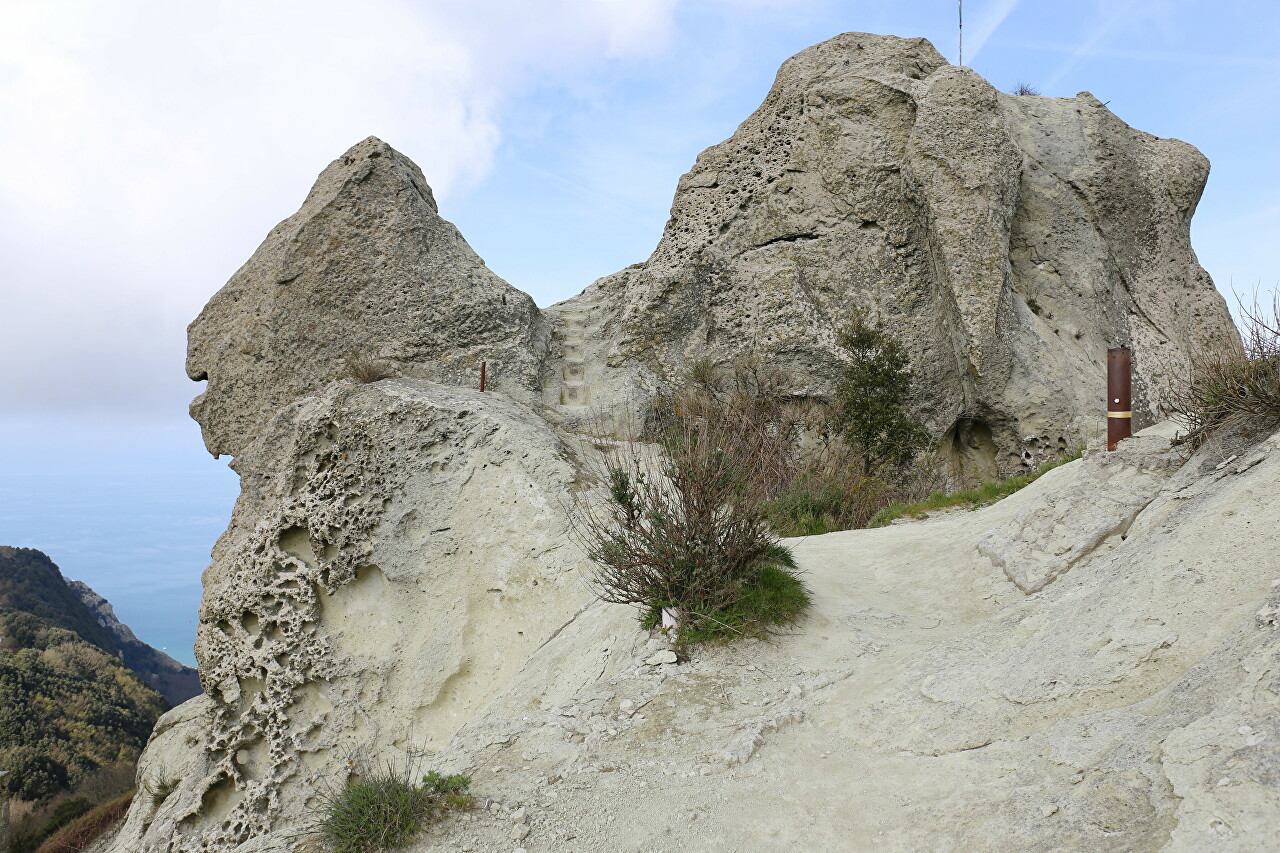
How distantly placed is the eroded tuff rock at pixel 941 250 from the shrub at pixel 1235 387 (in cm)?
683

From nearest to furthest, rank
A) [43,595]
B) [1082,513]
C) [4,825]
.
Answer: [1082,513] → [4,825] → [43,595]

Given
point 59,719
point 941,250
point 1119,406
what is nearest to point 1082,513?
point 1119,406

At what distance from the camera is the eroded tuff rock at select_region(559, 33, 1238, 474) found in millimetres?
12578

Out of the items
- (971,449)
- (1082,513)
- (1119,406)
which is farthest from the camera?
(971,449)

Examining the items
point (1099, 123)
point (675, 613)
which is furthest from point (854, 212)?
point (675, 613)

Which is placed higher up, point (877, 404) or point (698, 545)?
point (877, 404)

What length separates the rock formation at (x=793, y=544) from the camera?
3520 millimetres

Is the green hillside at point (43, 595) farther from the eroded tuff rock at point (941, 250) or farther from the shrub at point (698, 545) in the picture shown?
the shrub at point (698, 545)

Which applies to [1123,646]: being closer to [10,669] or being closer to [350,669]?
[350,669]

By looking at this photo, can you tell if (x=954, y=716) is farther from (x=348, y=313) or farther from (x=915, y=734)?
(x=348, y=313)

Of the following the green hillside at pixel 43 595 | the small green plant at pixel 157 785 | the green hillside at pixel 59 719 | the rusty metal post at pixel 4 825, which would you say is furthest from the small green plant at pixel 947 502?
the green hillside at pixel 43 595

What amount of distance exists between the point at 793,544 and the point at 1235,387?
13.1 feet

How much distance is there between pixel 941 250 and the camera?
1265 cm

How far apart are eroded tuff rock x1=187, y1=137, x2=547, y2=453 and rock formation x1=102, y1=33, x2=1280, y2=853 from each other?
48 mm
